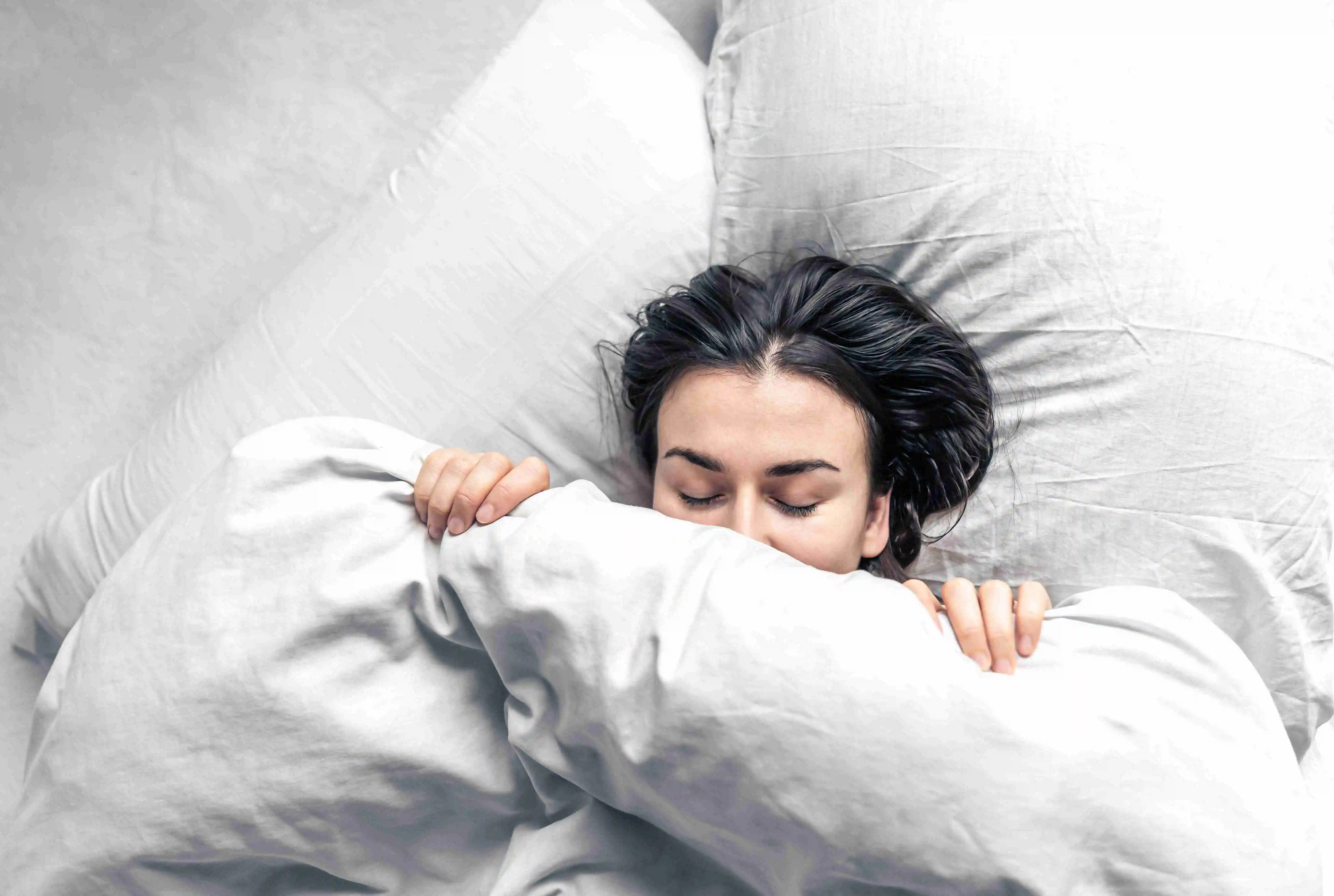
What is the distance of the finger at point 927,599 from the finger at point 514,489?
329 mm

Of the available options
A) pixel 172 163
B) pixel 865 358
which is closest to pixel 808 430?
pixel 865 358

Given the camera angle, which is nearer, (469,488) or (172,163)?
(469,488)

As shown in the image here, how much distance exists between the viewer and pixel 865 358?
3.41 feet

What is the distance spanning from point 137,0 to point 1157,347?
1.38 meters

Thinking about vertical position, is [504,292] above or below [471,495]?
above

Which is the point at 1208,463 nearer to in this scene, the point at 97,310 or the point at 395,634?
the point at 395,634

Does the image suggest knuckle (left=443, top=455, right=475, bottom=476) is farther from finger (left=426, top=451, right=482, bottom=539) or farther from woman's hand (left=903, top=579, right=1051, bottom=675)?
woman's hand (left=903, top=579, right=1051, bottom=675)

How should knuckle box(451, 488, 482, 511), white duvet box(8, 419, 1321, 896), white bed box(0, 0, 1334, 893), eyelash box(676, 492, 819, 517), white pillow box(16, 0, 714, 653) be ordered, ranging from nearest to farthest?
white duvet box(8, 419, 1321, 896) → knuckle box(451, 488, 482, 511) → eyelash box(676, 492, 819, 517) → white pillow box(16, 0, 714, 653) → white bed box(0, 0, 1334, 893)

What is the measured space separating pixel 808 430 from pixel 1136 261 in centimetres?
34

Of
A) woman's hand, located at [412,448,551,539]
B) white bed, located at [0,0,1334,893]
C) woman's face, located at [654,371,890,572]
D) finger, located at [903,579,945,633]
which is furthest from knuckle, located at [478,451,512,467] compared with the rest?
white bed, located at [0,0,1334,893]

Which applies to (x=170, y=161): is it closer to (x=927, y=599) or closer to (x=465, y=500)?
(x=465, y=500)

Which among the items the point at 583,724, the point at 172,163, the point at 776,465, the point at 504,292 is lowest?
the point at 583,724

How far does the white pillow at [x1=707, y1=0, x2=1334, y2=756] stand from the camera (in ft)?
3.03

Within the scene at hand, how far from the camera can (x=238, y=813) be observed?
81 cm
